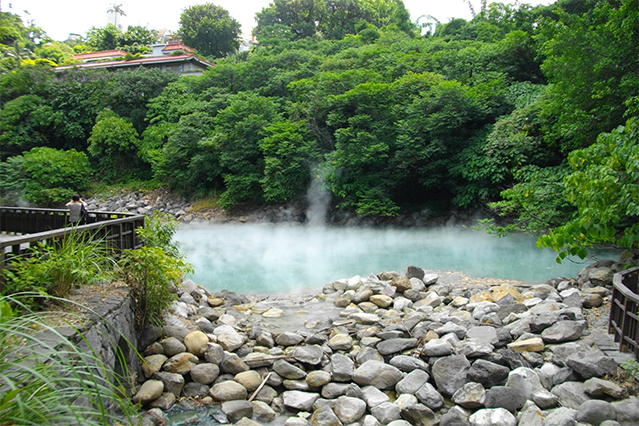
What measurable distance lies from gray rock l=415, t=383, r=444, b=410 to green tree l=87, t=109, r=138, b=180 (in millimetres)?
26960

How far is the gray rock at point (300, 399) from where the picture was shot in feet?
15.3

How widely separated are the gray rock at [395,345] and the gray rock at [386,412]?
1220 mm

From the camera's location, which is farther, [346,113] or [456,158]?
[346,113]

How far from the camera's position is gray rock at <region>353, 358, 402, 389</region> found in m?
4.98

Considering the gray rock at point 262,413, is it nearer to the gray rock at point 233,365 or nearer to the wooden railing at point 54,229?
the gray rock at point 233,365

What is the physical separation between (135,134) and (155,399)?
26340 mm

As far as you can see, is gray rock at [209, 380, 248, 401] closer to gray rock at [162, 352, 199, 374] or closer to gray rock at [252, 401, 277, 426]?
gray rock at [252, 401, 277, 426]

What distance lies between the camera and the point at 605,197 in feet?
12.5

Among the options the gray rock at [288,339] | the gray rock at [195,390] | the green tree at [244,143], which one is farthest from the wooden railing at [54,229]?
the green tree at [244,143]

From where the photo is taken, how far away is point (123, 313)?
181 inches

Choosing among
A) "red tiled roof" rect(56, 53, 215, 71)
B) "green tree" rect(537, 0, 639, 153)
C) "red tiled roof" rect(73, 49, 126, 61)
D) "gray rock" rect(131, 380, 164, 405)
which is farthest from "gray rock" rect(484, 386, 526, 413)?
"red tiled roof" rect(73, 49, 126, 61)

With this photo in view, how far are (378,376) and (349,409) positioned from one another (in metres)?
0.68

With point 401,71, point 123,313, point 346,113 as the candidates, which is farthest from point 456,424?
point 401,71

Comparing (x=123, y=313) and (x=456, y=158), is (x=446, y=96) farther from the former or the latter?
(x=123, y=313)
